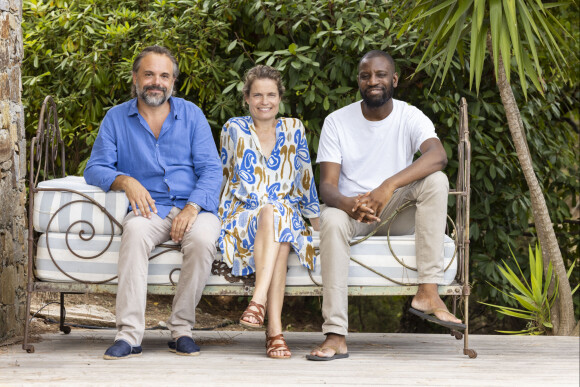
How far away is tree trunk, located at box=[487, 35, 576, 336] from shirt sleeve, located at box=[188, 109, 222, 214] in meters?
1.84

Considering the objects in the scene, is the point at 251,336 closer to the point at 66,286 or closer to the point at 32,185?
the point at 66,286

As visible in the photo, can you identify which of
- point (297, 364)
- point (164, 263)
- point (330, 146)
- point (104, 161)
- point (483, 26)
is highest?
point (483, 26)

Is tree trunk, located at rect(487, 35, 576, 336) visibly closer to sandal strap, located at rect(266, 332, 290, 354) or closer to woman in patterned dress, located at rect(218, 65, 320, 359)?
woman in patterned dress, located at rect(218, 65, 320, 359)

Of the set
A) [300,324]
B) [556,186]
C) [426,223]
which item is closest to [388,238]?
[426,223]

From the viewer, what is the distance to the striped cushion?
350 centimetres


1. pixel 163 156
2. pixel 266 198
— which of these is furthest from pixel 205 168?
pixel 266 198

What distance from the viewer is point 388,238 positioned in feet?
11.6

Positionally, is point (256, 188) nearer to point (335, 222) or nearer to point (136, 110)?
point (335, 222)

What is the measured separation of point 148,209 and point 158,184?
219 mm

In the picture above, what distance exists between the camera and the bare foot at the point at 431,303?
3.39 m

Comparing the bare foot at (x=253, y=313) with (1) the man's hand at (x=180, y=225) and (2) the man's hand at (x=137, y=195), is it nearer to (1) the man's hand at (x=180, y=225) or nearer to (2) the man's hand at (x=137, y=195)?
(1) the man's hand at (x=180, y=225)

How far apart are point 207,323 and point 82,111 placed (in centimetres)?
164

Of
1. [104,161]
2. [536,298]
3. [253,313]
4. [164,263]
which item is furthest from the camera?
[536,298]

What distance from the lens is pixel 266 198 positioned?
12.1 ft
